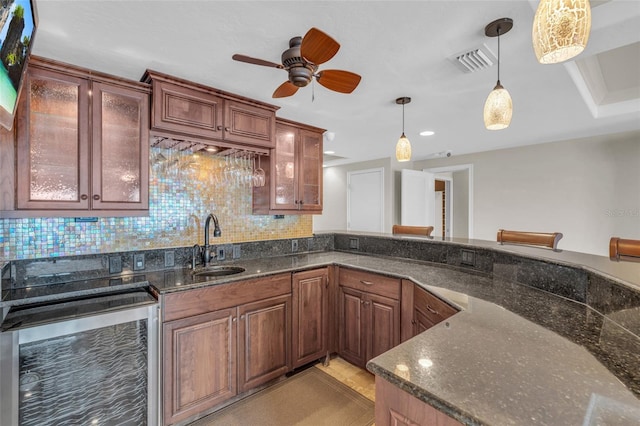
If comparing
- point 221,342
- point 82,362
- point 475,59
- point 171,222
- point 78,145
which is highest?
point 475,59

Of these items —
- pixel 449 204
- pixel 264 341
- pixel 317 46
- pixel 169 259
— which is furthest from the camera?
pixel 449 204

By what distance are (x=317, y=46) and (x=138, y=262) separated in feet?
6.45

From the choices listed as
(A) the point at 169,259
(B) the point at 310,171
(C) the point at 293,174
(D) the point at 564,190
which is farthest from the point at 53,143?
(D) the point at 564,190

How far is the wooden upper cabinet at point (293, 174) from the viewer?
8.89ft

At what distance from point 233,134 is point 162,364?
5.62 feet

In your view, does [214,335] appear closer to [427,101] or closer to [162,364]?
[162,364]

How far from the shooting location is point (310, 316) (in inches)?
95.1

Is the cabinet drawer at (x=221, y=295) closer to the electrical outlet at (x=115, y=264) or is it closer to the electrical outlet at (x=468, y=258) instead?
the electrical outlet at (x=115, y=264)

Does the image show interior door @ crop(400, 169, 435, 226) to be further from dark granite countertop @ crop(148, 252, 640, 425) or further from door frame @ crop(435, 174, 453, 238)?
dark granite countertop @ crop(148, 252, 640, 425)

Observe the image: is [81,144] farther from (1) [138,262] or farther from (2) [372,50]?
(2) [372,50]

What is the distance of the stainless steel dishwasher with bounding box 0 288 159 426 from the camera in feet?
4.36

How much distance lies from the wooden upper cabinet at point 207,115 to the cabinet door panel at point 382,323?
5.38ft

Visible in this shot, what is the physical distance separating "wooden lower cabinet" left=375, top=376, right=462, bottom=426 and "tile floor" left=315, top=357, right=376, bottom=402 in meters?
1.48

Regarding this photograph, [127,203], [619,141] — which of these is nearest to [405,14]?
[127,203]
